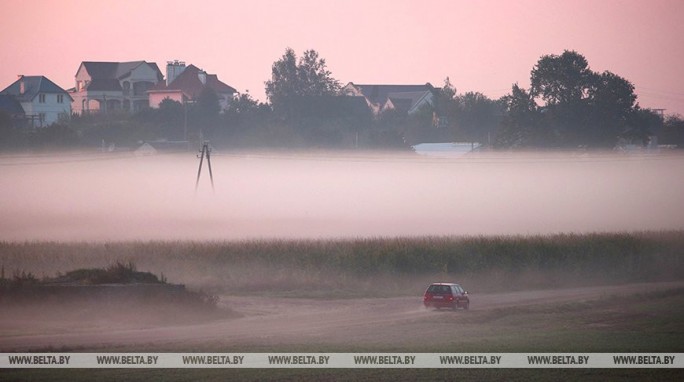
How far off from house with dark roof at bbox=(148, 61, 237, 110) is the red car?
80.9 meters

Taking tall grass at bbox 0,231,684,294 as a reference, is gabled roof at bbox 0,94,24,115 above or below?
above

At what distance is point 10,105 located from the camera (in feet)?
392

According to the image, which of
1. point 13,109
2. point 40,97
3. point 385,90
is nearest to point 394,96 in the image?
point 385,90

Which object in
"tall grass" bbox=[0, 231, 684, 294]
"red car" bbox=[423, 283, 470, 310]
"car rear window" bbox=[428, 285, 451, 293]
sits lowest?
"tall grass" bbox=[0, 231, 684, 294]

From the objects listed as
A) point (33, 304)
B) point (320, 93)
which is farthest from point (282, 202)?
point (33, 304)

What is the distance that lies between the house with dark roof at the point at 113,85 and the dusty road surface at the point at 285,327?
89797 mm

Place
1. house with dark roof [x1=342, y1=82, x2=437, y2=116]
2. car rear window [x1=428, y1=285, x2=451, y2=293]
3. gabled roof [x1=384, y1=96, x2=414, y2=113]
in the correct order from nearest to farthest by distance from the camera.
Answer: car rear window [x1=428, y1=285, x2=451, y2=293] → gabled roof [x1=384, y1=96, x2=414, y2=113] → house with dark roof [x1=342, y1=82, x2=437, y2=116]

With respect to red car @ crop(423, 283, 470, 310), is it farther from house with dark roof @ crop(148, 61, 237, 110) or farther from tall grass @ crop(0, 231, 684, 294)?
house with dark roof @ crop(148, 61, 237, 110)

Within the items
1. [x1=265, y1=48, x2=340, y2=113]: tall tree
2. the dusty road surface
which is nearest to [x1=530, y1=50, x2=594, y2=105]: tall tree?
[x1=265, y1=48, x2=340, y2=113]: tall tree

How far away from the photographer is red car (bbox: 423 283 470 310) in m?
46.1

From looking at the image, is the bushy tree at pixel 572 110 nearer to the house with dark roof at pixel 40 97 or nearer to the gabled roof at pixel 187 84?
the gabled roof at pixel 187 84

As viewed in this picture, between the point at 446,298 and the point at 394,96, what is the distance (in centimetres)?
12002

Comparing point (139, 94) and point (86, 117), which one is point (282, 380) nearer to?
point (86, 117)

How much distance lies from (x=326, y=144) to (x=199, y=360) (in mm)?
97031
